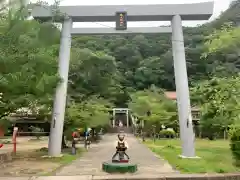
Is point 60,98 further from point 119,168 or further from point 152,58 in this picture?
point 152,58

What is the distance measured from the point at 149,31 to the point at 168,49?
1858 inches

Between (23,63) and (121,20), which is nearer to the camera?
(23,63)

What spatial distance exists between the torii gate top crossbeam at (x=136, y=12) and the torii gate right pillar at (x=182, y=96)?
1.49 feet

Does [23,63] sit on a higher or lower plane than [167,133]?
higher

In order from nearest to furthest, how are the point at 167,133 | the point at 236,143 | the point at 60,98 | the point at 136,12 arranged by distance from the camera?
1. the point at 236,143
2. the point at 136,12
3. the point at 60,98
4. the point at 167,133

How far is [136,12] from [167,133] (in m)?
21.1

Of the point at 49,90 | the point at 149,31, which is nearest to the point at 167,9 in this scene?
the point at 149,31

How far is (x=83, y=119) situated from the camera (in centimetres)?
1745

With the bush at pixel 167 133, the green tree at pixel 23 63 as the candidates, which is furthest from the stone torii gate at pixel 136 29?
the bush at pixel 167 133

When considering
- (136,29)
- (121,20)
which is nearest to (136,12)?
(121,20)

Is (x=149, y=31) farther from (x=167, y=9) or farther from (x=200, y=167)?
(x=200, y=167)

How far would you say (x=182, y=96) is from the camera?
13539mm

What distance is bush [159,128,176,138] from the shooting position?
106ft

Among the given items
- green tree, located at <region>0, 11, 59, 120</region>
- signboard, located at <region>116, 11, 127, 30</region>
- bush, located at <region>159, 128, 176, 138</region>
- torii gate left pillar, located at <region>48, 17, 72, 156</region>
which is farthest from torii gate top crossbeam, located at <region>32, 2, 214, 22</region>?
bush, located at <region>159, 128, 176, 138</region>
